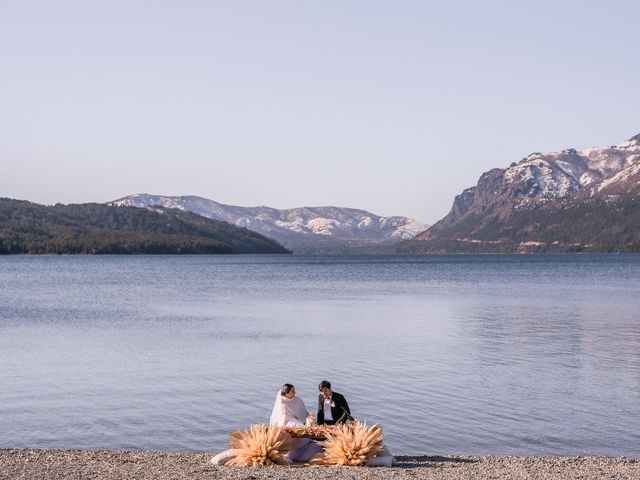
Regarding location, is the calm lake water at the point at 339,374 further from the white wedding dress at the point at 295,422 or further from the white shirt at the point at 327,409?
the white wedding dress at the point at 295,422

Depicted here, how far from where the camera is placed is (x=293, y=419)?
21.0 metres

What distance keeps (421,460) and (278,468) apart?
3743 millimetres

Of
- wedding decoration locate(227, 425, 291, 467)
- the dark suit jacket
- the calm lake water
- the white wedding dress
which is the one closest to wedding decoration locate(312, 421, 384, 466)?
the white wedding dress

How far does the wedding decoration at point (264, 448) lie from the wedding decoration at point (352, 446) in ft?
2.51

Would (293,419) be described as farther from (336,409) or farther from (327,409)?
(336,409)

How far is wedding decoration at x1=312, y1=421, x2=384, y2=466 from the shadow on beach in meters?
0.85

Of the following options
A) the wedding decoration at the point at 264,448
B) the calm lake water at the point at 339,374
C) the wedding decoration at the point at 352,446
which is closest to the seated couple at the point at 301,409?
the wedding decoration at the point at 264,448

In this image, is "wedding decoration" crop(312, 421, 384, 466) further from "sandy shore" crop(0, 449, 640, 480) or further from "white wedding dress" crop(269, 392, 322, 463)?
"sandy shore" crop(0, 449, 640, 480)

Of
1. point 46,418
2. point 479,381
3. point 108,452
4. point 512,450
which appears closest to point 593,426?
point 512,450

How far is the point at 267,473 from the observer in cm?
1900

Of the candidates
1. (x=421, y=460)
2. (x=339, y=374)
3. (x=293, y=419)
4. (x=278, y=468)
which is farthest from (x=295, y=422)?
(x=339, y=374)

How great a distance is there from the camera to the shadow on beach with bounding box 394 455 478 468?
68.2 feet

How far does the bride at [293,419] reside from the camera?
→ 807 inches

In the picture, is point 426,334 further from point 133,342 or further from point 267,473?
point 267,473
